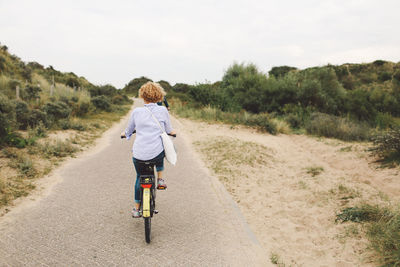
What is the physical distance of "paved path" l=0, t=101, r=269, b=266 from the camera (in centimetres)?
326

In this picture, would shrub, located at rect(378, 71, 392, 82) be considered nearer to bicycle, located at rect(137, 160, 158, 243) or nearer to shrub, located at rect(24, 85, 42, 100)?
shrub, located at rect(24, 85, 42, 100)

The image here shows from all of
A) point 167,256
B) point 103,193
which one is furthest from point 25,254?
point 103,193

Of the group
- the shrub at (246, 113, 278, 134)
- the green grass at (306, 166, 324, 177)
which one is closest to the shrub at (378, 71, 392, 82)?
the shrub at (246, 113, 278, 134)

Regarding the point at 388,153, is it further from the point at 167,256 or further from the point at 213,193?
the point at 167,256

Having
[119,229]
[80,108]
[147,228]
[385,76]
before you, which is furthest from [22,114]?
[385,76]

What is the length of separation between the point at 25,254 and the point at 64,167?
4141mm

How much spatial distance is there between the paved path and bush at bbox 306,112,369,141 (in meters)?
8.75

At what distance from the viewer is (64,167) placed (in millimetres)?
7059

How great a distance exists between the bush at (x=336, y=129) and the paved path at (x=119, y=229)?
8.75 metres

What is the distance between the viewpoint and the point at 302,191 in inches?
241

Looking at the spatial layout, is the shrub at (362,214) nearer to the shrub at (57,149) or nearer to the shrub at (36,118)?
the shrub at (57,149)

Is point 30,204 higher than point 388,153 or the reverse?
the reverse

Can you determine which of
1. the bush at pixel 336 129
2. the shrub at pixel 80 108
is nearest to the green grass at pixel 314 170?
the bush at pixel 336 129

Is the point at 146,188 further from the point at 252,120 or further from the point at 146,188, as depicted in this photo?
the point at 252,120
